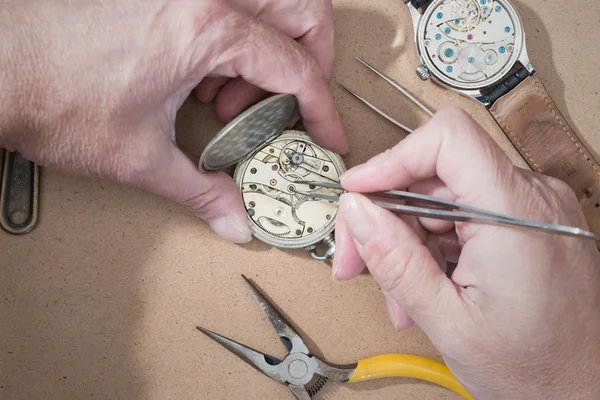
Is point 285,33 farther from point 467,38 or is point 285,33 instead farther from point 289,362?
point 289,362

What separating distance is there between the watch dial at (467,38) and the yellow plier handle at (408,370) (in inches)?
24.0

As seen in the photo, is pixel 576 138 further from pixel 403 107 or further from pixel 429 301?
pixel 429 301

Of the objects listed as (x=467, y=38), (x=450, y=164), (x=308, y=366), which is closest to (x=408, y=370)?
(x=308, y=366)

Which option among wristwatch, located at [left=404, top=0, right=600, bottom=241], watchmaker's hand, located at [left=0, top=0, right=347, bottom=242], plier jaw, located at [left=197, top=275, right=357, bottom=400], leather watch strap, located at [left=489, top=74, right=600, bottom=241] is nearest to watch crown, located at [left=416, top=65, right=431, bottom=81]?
wristwatch, located at [left=404, top=0, right=600, bottom=241]

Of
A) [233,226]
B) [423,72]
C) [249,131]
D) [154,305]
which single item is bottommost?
[154,305]

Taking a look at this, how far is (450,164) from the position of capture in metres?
0.98

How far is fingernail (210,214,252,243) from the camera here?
1216 mm

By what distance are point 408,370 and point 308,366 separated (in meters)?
0.21

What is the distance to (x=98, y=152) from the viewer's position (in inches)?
42.5

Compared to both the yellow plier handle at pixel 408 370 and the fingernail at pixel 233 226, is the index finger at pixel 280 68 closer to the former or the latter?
the fingernail at pixel 233 226

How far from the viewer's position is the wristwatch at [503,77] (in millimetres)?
1315

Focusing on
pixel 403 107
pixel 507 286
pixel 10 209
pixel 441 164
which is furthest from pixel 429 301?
pixel 10 209

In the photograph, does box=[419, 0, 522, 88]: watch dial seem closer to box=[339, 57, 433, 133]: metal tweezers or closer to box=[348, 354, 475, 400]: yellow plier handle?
box=[339, 57, 433, 133]: metal tweezers

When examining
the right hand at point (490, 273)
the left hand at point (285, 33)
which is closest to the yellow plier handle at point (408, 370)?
the right hand at point (490, 273)
